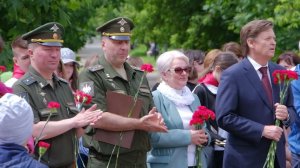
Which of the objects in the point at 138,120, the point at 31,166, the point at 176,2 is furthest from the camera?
the point at 176,2

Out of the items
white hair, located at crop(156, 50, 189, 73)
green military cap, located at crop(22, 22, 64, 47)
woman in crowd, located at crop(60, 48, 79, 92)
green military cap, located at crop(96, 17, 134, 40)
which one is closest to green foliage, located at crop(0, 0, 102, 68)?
woman in crowd, located at crop(60, 48, 79, 92)

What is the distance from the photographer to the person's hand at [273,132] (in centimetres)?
596

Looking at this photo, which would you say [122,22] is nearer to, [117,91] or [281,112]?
[117,91]

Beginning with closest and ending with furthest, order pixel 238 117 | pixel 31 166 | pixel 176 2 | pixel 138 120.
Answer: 1. pixel 31 166
2. pixel 138 120
3. pixel 238 117
4. pixel 176 2

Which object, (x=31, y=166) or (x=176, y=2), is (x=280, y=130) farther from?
(x=176, y=2)

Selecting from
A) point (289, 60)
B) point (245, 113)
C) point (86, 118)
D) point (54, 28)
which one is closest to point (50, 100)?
point (86, 118)

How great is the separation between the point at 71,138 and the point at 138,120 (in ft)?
1.84

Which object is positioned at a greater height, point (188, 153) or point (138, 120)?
point (138, 120)

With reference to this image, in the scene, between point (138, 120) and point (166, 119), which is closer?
point (138, 120)

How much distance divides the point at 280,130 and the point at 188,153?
86cm

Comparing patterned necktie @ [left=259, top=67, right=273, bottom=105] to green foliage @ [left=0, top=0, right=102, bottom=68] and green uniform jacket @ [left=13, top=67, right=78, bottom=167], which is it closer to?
green uniform jacket @ [left=13, top=67, right=78, bottom=167]

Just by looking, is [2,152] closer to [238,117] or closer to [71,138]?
[71,138]

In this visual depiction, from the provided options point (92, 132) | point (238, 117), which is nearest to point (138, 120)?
point (92, 132)

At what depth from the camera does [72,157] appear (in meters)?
5.43
